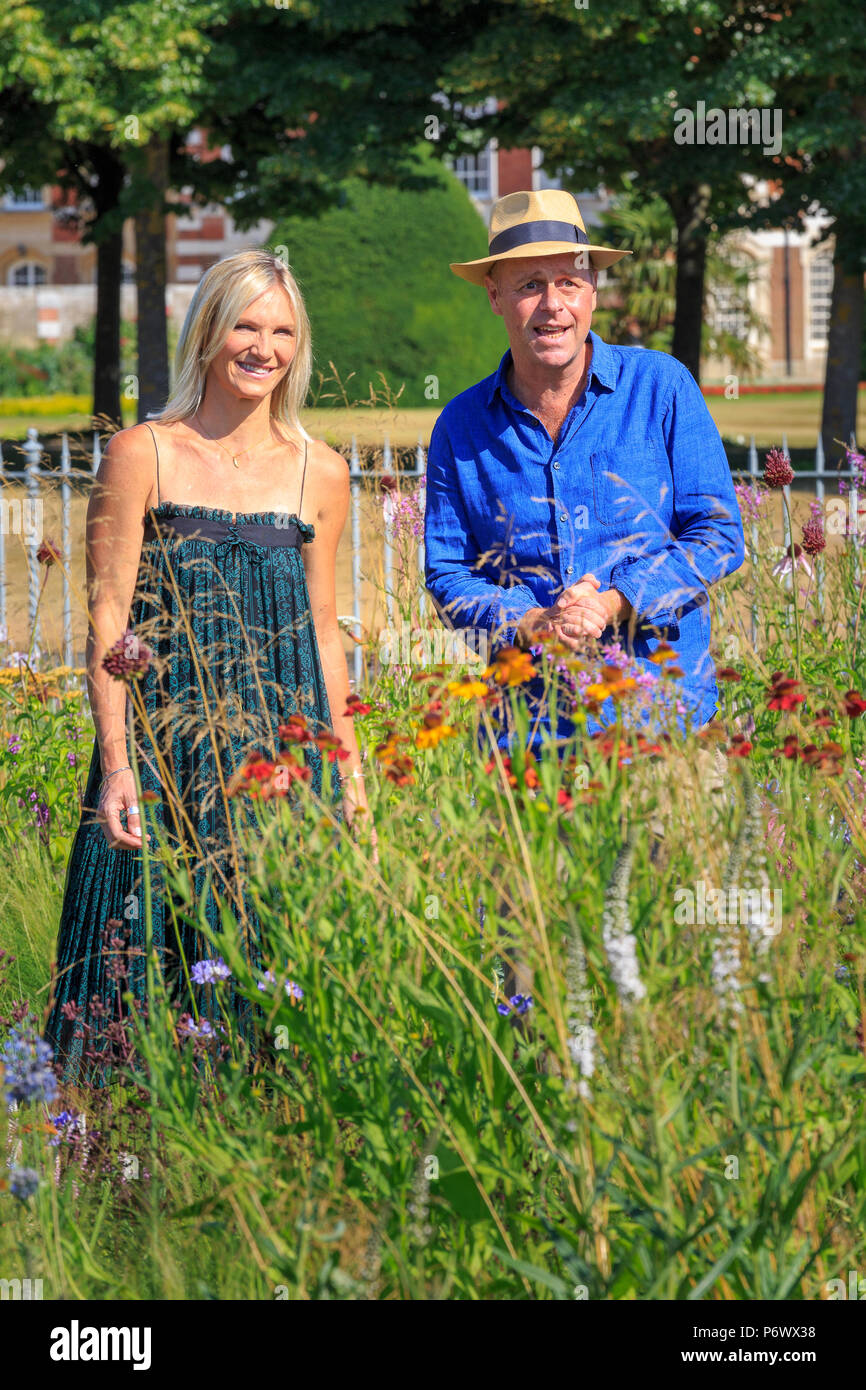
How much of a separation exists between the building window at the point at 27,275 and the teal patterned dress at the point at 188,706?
43.9 meters

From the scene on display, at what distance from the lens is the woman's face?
8.66ft

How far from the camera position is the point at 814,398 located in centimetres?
3547

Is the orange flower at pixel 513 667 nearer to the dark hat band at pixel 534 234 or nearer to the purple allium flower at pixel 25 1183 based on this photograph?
the purple allium flower at pixel 25 1183

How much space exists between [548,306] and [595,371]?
151mm

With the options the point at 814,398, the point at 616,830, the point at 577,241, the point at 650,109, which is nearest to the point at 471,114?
the point at 650,109

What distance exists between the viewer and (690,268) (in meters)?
17.0

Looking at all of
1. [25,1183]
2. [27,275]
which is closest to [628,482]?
[25,1183]

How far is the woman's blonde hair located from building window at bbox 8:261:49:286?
43725 mm

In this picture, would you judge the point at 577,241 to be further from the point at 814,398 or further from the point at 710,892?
the point at 814,398

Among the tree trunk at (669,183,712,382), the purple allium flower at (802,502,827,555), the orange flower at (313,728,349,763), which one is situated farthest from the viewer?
the tree trunk at (669,183,712,382)

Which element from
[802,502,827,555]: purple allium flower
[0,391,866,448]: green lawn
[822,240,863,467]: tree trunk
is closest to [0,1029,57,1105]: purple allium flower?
[802,502,827,555]: purple allium flower

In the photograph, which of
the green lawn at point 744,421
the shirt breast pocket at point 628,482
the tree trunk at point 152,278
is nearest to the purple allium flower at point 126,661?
the shirt breast pocket at point 628,482

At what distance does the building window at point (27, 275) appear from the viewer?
143 feet

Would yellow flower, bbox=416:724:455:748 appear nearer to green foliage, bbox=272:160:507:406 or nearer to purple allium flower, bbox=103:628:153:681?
purple allium flower, bbox=103:628:153:681
